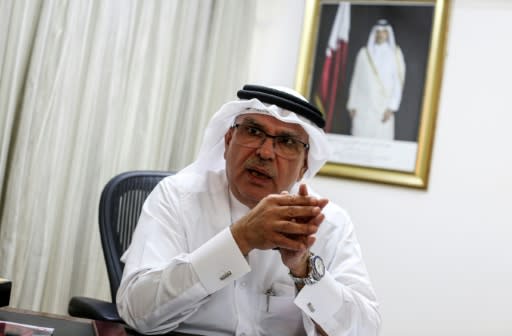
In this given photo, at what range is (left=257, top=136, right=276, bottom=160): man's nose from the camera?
1963mm

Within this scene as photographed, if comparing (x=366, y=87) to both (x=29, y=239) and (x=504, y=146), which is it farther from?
(x=29, y=239)

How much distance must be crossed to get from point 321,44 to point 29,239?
7.58 feet

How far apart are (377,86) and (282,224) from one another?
7.71ft

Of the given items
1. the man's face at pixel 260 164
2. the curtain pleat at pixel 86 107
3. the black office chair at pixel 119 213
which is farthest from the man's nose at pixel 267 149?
the curtain pleat at pixel 86 107

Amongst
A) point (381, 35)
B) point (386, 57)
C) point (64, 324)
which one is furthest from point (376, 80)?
point (64, 324)

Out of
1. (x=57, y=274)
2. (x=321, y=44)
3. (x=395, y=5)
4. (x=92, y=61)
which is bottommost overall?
(x=57, y=274)

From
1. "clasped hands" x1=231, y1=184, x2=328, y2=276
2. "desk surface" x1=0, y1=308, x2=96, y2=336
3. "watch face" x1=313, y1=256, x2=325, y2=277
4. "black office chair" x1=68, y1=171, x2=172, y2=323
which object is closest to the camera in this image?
"desk surface" x1=0, y1=308, x2=96, y2=336

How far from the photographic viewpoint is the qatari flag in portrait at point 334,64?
153 inches

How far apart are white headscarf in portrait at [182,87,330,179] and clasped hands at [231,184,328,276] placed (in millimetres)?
407

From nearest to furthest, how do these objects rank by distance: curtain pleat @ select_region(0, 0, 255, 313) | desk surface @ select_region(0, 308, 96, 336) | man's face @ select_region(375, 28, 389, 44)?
desk surface @ select_region(0, 308, 96, 336)
curtain pleat @ select_region(0, 0, 255, 313)
man's face @ select_region(375, 28, 389, 44)

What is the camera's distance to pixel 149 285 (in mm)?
1726

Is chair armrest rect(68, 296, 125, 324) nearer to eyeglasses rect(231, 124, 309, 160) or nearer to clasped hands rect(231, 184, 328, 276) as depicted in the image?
clasped hands rect(231, 184, 328, 276)

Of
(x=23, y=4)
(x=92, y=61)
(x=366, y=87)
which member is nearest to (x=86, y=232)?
(x=92, y=61)

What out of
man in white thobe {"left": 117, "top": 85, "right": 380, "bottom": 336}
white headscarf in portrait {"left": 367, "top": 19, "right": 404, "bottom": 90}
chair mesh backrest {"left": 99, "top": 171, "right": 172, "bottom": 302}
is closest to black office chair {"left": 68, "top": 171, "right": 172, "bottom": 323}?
chair mesh backrest {"left": 99, "top": 171, "right": 172, "bottom": 302}
